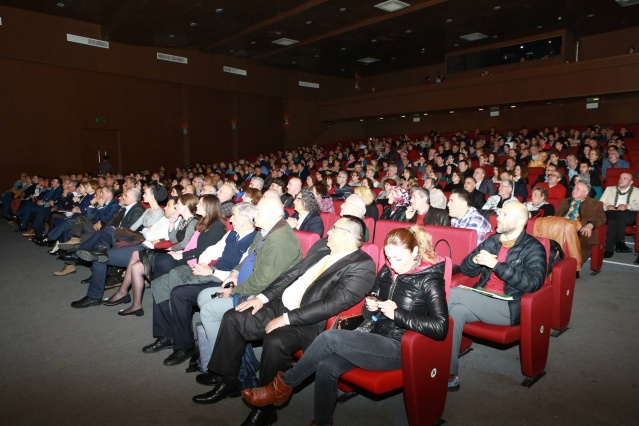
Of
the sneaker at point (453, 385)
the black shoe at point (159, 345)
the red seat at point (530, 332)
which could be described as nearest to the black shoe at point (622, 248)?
the red seat at point (530, 332)

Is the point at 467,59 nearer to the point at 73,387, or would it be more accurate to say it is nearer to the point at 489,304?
the point at 489,304

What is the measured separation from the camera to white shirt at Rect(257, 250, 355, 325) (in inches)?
101

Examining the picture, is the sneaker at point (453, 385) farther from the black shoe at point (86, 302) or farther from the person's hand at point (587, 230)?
the black shoe at point (86, 302)

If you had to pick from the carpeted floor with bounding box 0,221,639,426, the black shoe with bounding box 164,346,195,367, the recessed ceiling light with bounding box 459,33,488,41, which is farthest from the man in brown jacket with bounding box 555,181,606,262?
the recessed ceiling light with bounding box 459,33,488,41

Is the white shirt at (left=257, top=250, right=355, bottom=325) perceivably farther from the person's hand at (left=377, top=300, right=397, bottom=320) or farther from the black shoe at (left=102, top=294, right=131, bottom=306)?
the black shoe at (left=102, top=294, right=131, bottom=306)

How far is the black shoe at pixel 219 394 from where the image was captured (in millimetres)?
2475

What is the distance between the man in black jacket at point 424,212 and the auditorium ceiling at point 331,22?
750 cm

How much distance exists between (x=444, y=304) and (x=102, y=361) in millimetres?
2387

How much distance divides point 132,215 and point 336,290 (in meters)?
3.26

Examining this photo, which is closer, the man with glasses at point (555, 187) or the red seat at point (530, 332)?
the red seat at point (530, 332)

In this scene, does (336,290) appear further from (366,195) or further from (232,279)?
(366,195)

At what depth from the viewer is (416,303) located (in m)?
2.17

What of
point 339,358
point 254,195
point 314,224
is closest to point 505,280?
point 339,358

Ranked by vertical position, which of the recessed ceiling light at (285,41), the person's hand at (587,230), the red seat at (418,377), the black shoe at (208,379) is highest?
the recessed ceiling light at (285,41)
